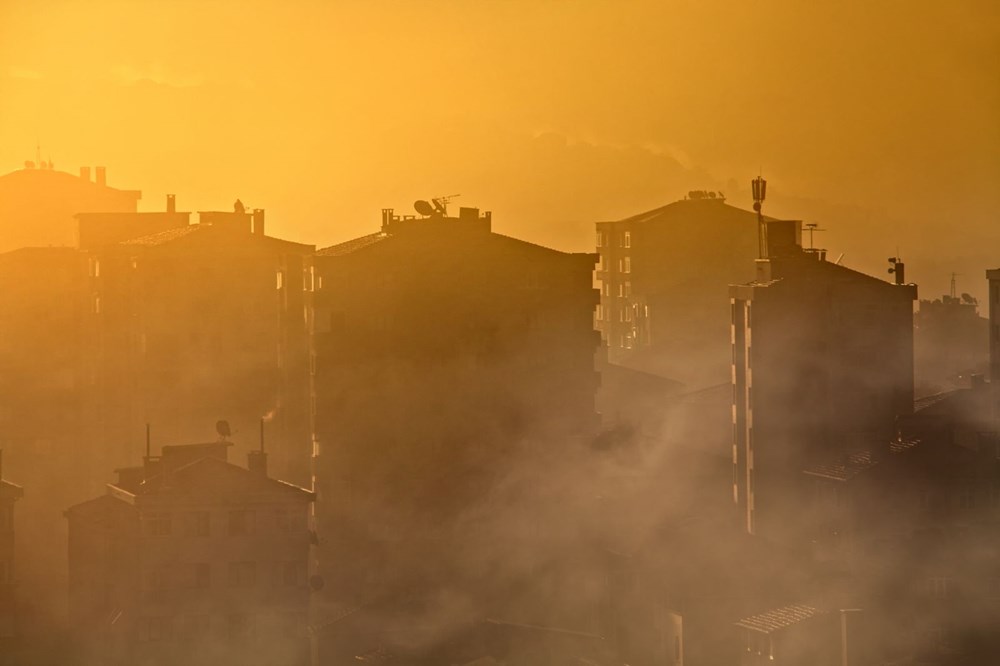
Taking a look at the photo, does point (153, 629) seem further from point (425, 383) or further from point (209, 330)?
point (209, 330)

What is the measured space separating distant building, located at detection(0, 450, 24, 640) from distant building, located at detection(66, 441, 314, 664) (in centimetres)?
222

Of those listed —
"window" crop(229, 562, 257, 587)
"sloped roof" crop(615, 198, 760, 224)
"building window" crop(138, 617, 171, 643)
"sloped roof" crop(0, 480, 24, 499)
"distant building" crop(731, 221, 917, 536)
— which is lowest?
"building window" crop(138, 617, 171, 643)

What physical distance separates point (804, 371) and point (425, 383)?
5075mm

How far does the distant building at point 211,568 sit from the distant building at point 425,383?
2.64m

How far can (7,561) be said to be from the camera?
2192 cm

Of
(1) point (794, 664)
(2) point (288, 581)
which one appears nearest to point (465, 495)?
(2) point (288, 581)

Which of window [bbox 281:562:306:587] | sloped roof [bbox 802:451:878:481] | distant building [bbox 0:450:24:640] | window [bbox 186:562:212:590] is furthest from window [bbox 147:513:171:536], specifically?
sloped roof [bbox 802:451:878:481]

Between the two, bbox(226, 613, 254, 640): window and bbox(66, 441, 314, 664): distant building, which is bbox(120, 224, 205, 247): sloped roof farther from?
bbox(226, 613, 254, 640): window

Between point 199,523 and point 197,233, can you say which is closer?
point 199,523

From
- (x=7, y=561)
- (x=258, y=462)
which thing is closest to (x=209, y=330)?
(x=7, y=561)

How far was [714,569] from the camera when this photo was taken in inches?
770

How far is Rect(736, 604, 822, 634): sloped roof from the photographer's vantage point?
1872 cm

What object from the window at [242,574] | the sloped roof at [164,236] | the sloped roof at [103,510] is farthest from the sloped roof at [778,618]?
the sloped roof at [164,236]

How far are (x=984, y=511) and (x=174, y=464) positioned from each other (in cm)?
948
